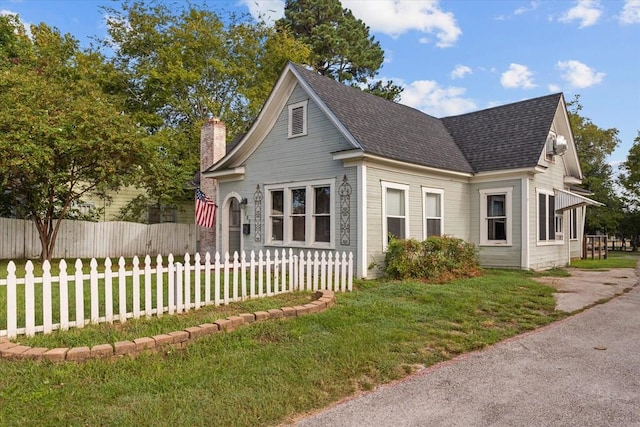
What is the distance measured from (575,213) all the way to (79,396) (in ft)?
64.2

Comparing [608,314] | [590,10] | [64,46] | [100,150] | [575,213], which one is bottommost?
[608,314]

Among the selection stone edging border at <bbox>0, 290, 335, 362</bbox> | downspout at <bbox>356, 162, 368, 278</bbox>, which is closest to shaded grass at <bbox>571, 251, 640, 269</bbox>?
downspout at <bbox>356, 162, 368, 278</bbox>

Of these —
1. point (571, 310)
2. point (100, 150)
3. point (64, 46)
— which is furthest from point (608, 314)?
point (64, 46)

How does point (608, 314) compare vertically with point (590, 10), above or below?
below

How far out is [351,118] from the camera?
11.5 metres

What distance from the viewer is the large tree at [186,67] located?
2403 cm

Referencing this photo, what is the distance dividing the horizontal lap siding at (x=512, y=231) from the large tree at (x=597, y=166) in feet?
61.2

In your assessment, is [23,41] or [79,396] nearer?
[79,396]

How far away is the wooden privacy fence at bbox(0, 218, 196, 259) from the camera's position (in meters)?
16.5

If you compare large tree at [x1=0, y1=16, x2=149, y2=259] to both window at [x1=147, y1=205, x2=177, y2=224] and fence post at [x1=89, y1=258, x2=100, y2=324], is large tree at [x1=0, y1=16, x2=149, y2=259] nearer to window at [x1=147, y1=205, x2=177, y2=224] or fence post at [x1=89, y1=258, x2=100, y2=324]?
window at [x1=147, y1=205, x2=177, y2=224]

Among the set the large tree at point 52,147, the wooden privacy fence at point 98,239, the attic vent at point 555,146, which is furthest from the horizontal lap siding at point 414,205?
the wooden privacy fence at point 98,239

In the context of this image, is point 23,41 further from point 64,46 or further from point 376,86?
point 376,86

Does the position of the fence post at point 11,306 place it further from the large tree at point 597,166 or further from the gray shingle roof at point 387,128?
the large tree at point 597,166

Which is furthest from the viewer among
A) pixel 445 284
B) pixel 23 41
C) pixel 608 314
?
pixel 23 41
